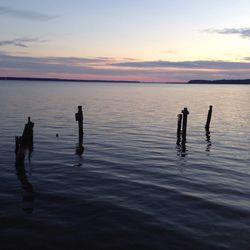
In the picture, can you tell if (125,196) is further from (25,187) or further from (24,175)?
(24,175)

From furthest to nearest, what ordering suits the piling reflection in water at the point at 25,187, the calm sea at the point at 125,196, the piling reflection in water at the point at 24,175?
the piling reflection in water at the point at 24,175 → the piling reflection in water at the point at 25,187 → the calm sea at the point at 125,196

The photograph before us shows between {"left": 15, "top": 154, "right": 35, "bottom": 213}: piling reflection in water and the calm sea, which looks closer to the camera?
the calm sea

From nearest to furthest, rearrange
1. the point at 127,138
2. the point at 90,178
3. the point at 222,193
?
the point at 222,193, the point at 90,178, the point at 127,138

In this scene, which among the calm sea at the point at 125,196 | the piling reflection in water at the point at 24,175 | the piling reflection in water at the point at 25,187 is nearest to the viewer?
the calm sea at the point at 125,196

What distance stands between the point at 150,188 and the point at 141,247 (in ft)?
20.9

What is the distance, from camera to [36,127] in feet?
132

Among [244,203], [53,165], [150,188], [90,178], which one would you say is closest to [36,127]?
[53,165]

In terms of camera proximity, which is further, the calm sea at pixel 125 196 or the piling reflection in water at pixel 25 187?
the piling reflection in water at pixel 25 187

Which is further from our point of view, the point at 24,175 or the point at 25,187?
the point at 24,175

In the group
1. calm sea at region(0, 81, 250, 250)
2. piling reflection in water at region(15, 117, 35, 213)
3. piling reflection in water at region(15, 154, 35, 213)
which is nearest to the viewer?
calm sea at region(0, 81, 250, 250)

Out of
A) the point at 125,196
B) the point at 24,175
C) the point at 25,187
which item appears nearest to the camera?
the point at 125,196

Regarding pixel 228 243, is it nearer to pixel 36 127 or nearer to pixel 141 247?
pixel 141 247

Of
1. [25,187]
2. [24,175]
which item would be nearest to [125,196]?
[25,187]

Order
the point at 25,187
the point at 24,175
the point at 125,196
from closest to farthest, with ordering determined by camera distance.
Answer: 1. the point at 125,196
2. the point at 25,187
3. the point at 24,175
